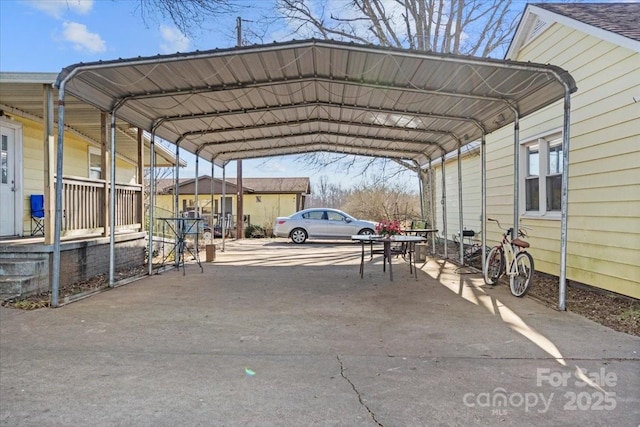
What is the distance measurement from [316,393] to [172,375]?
111 centimetres

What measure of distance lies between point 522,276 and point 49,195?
21.9ft

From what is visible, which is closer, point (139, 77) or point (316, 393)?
point (316, 393)

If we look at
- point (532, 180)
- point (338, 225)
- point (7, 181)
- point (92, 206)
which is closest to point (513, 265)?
point (532, 180)

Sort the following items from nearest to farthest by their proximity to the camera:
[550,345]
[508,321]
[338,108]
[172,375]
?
[172,375] → [550,345] → [508,321] → [338,108]

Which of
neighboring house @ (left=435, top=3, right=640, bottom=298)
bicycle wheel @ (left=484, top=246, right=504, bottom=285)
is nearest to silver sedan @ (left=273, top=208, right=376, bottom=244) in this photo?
neighboring house @ (left=435, top=3, right=640, bottom=298)

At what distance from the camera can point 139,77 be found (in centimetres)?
547

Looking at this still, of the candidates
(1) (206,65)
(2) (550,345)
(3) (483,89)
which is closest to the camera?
(2) (550,345)

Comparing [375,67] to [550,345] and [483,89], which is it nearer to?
[483,89]

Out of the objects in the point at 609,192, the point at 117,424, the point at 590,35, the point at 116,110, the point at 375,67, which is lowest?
the point at 117,424

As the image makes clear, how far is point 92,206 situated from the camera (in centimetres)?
764

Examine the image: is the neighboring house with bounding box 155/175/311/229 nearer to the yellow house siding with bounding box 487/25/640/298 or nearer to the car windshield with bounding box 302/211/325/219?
the car windshield with bounding box 302/211/325/219

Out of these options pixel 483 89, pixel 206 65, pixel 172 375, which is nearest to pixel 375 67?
pixel 483 89

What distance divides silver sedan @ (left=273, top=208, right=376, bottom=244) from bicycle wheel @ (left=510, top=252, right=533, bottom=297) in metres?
8.88

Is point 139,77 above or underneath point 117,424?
above
